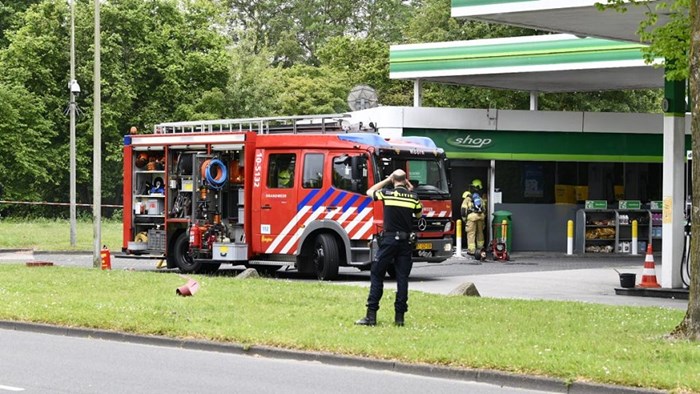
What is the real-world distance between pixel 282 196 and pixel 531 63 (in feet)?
36.5

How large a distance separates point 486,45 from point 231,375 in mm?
23573

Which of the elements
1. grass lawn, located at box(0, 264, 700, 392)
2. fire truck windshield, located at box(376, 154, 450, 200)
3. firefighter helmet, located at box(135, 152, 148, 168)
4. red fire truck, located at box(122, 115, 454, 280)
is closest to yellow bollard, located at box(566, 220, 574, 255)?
red fire truck, located at box(122, 115, 454, 280)

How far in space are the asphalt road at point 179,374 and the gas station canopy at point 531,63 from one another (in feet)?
64.1

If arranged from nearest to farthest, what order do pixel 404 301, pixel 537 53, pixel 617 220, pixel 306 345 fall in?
pixel 306 345 < pixel 404 301 < pixel 537 53 < pixel 617 220

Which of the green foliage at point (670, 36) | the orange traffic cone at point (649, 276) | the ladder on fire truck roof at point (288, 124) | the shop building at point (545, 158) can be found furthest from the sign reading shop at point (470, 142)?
the green foliage at point (670, 36)

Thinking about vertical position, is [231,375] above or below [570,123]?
below

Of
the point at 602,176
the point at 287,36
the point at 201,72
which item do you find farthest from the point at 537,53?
the point at 287,36

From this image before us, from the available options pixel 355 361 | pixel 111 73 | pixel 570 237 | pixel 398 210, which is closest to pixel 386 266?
pixel 398 210

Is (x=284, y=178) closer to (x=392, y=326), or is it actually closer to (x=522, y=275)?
(x=522, y=275)

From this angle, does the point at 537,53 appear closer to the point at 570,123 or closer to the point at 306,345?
the point at 570,123

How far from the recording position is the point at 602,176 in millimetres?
36594

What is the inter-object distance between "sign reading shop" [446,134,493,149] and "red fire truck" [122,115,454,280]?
9311 mm

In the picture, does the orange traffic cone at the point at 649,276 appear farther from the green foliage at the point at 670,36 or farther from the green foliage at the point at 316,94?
the green foliage at the point at 316,94

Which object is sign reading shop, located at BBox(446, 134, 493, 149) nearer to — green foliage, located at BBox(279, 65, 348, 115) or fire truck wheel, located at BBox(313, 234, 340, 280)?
fire truck wheel, located at BBox(313, 234, 340, 280)
